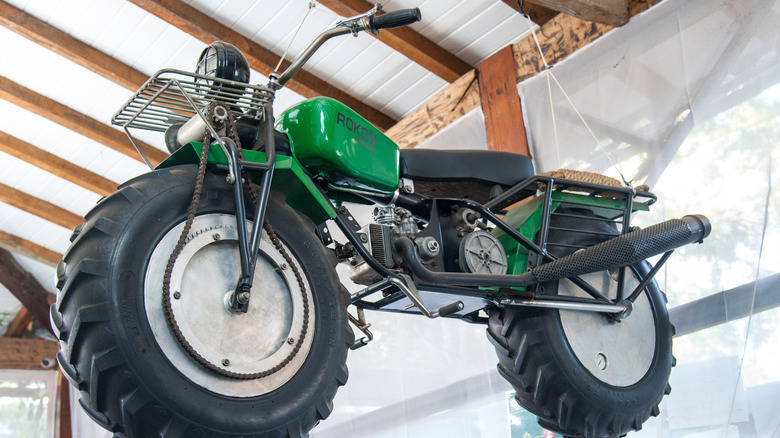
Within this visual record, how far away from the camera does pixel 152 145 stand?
19.8 feet

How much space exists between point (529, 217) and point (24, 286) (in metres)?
7.25

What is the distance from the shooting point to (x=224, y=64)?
73.0 inches

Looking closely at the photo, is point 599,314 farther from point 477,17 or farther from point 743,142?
point 477,17

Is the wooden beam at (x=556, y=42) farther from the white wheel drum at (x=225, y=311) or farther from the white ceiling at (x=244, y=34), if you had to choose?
the white wheel drum at (x=225, y=311)

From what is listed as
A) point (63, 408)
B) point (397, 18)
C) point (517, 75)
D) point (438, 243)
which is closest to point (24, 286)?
point (63, 408)

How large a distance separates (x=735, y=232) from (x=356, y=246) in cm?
184

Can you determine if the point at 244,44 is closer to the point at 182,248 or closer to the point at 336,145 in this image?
A: the point at 336,145

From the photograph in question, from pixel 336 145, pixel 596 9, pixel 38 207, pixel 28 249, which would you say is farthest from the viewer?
pixel 28 249

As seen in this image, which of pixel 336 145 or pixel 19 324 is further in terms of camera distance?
pixel 19 324

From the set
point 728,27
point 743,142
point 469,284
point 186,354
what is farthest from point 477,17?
point 186,354

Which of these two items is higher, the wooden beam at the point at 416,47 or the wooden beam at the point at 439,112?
the wooden beam at the point at 416,47

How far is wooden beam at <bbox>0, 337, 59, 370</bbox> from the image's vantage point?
8266 mm

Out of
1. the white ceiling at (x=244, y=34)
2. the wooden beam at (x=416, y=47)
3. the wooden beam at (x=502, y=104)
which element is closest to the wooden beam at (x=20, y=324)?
the white ceiling at (x=244, y=34)

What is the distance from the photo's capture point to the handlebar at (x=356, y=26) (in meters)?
1.80
